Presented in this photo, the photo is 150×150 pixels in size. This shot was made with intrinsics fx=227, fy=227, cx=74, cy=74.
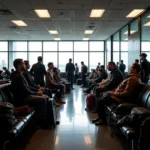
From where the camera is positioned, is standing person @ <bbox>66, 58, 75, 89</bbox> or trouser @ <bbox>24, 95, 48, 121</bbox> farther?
standing person @ <bbox>66, 58, 75, 89</bbox>

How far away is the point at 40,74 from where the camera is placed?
6.89 meters

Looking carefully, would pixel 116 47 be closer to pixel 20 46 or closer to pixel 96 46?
pixel 96 46

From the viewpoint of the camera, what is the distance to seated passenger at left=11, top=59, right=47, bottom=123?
13.1 ft

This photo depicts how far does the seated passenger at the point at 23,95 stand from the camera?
399 cm

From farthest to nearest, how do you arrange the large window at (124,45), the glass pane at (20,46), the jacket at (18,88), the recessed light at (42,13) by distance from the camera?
the glass pane at (20,46) < the large window at (124,45) < the recessed light at (42,13) < the jacket at (18,88)

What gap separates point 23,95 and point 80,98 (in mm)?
4740

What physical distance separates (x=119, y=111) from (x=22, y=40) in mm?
13690

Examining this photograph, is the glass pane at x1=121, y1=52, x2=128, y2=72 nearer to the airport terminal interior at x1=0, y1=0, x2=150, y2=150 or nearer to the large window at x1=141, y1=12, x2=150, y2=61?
the airport terminal interior at x1=0, y1=0, x2=150, y2=150

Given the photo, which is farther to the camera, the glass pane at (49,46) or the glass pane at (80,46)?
the glass pane at (80,46)

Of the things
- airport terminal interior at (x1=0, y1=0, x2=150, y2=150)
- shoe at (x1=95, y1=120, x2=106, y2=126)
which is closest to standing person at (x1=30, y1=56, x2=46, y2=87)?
airport terminal interior at (x1=0, y1=0, x2=150, y2=150)

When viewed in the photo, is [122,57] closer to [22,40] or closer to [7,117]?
[22,40]

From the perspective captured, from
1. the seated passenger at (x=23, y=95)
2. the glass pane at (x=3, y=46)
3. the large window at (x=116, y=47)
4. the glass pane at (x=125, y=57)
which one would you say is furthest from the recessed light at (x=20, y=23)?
the glass pane at (x=3, y=46)

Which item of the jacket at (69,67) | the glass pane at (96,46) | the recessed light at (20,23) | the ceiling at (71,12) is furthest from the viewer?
the glass pane at (96,46)

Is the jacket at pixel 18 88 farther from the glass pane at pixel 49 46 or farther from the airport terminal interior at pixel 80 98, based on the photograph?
the glass pane at pixel 49 46
